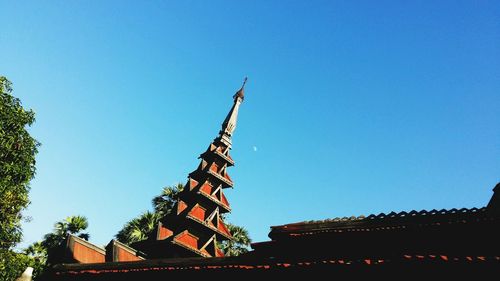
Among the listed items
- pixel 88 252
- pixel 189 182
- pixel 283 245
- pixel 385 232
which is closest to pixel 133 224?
pixel 189 182

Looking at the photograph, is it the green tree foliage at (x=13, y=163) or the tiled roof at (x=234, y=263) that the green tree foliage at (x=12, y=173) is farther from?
the tiled roof at (x=234, y=263)

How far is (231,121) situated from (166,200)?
9348 mm

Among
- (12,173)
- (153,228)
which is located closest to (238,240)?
(153,228)

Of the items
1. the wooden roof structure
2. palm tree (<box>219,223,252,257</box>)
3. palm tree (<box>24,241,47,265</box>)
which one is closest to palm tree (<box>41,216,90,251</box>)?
palm tree (<box>24,241,47,265</box>)

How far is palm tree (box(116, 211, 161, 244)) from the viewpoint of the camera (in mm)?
25781

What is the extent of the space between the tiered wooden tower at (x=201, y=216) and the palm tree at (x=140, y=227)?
253 inches

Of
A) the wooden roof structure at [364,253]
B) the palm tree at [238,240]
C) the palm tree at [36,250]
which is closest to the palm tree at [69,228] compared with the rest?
the palm tree at [36,250]

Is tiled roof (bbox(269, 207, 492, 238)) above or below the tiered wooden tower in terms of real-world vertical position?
below

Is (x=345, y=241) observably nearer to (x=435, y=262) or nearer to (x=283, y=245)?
(x=283, y=245)

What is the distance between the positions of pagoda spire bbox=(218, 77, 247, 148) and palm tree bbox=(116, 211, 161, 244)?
8666 millimetres

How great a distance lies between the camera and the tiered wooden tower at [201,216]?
18.0 m

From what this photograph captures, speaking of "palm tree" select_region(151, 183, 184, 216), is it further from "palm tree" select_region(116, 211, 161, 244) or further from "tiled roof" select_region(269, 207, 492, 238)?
"tiled roof" select_region(269, 207, 492, 238)

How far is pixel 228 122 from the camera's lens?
2641cm

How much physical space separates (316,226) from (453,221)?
3.36 meters
